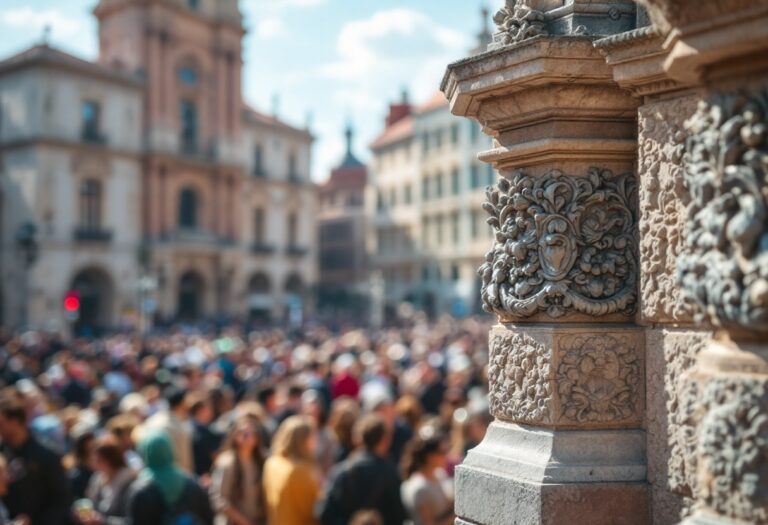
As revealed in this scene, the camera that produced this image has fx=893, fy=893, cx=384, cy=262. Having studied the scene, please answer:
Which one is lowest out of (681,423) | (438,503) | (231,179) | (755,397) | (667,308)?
(438,503)

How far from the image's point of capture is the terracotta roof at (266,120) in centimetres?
5376

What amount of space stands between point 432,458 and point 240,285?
44320mm

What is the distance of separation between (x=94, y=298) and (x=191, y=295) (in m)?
6.43

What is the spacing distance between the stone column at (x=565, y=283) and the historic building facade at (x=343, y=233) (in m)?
60.8

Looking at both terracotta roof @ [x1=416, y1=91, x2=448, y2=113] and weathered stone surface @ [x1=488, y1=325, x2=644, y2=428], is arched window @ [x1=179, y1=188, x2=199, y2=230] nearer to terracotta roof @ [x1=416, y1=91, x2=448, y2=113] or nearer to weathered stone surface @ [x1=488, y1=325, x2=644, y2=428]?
terracotta roof @ [x1=416, y1=91, x2=448, y2=113]

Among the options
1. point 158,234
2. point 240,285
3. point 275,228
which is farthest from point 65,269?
point 275,228

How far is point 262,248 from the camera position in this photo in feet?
172

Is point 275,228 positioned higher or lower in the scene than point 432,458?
higher

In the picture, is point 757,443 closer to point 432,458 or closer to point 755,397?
point 755,397

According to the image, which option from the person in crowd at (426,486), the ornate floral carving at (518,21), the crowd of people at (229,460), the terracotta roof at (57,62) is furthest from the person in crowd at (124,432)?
the terracotta roof at (57,62)

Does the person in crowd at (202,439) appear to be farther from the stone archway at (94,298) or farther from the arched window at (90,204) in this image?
the arched window at (90,204)

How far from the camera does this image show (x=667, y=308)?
250 centimetres

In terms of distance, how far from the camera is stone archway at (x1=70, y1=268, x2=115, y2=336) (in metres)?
41.3

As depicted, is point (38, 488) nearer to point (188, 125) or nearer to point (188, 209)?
point (188, 209)
